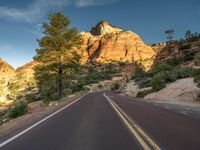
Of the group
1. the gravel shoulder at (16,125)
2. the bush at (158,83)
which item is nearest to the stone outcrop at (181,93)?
the bush at (158,83)

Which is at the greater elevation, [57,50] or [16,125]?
[57,50]

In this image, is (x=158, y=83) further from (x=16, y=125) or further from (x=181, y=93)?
(x=16, y=125)

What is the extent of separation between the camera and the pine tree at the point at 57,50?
108 feet

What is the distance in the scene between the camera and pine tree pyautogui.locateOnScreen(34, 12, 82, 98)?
108 ft

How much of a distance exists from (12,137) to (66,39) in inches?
1060

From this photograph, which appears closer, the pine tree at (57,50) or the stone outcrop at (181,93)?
the stone outcrop at (181,93)

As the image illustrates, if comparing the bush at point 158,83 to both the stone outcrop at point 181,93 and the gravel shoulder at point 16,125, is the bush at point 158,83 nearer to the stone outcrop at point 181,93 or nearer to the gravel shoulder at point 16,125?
the stone outcrop at point 181,93

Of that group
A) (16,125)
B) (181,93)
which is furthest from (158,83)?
(16,125)

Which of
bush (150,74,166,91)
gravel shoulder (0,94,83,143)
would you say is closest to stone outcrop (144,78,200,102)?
bush (150,74,166,91)

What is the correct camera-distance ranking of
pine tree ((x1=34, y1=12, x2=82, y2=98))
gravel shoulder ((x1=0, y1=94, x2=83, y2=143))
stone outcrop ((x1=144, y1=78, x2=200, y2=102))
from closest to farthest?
gravel shoulder ((x1=0, y1=94, x2=83, y2=143)) → stone outcrop ((x1=144, y1=78, x2=200, y2=102)) → pine tree ((x1=34, y1=12, x2=82, y2=98))

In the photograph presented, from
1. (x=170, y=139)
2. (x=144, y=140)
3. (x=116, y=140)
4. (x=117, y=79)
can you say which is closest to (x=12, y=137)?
(x=116, y=140)

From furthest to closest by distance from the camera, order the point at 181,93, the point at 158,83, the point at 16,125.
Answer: the point at 158,83 < the point at 181,93 < the point at 16,125

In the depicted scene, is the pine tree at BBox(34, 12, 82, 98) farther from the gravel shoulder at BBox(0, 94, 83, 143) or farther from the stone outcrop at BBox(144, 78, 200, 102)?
the gravel shoulder at BBox(0, 94, 83, 143)

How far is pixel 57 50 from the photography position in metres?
34.2
